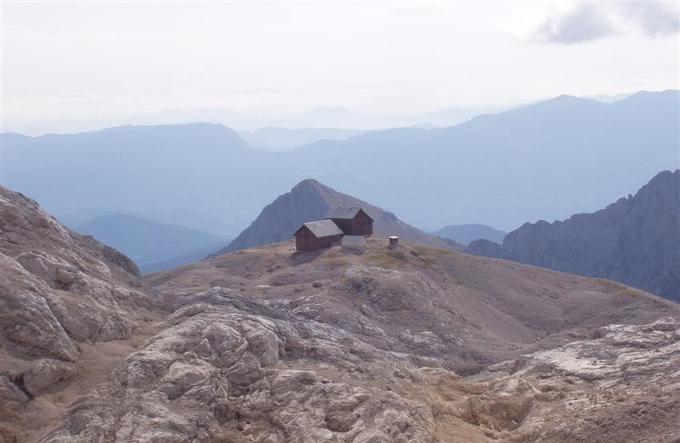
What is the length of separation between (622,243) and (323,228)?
106287mm

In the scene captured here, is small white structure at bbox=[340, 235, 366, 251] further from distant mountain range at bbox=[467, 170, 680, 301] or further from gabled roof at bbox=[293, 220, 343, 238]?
distant mountain range at bbox=[467, 170, 680, 301]

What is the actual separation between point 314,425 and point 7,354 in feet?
36.5

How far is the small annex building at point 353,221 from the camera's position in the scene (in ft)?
306

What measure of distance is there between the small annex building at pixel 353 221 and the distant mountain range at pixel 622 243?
83.9 metres

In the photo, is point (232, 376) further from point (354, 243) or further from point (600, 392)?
point (354, 243)

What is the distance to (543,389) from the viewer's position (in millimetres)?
31453

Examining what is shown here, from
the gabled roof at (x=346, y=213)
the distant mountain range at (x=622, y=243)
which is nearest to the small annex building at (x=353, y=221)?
the gabled roof at (x=346, y=213)

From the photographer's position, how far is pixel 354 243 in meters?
85.4

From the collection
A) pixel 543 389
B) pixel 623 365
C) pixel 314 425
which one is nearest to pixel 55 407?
pixel 314 425

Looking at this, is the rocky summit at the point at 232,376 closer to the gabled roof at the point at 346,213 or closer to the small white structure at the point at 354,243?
the small white structure at the point at 354,243

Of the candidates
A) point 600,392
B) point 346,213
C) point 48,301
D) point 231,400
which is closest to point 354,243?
point 346,213

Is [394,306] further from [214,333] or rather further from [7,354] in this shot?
[7,354]

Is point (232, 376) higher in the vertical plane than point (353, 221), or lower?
lower

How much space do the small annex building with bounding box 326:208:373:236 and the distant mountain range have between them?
8389 centimetres
